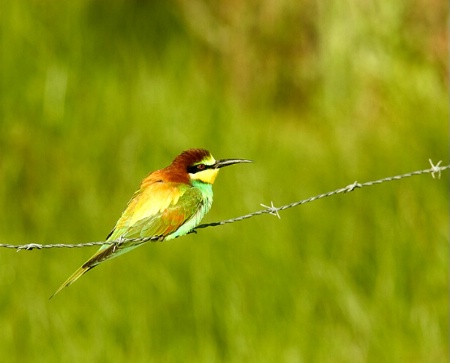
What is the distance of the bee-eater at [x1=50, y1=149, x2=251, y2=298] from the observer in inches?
76.9

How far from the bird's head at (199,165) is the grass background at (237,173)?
2.68m

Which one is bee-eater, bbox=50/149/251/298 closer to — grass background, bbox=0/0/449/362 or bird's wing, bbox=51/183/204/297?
bird's wing, bbox=51/183/204/297

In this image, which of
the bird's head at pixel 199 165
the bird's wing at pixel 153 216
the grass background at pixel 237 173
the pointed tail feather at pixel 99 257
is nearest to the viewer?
the pointed tail feather at pixel 99 257

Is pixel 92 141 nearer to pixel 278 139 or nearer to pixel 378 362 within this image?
pixel 278 139

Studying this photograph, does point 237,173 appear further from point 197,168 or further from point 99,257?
point 99,257

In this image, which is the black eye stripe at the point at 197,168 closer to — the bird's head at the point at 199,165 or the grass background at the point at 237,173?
the bird's head at the point at 199,165

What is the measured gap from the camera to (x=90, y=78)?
6.85m

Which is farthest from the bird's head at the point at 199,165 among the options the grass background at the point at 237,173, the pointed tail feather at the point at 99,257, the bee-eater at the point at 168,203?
the grass background at the point at 237,173

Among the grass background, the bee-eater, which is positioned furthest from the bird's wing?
the grass background

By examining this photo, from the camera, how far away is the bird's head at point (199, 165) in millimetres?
2135

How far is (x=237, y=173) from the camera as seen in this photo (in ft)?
18.9

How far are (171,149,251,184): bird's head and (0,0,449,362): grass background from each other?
2681 millimetres

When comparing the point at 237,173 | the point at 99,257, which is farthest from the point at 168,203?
the point at 237,173

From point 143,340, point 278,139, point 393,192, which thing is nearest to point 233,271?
point 143,340
